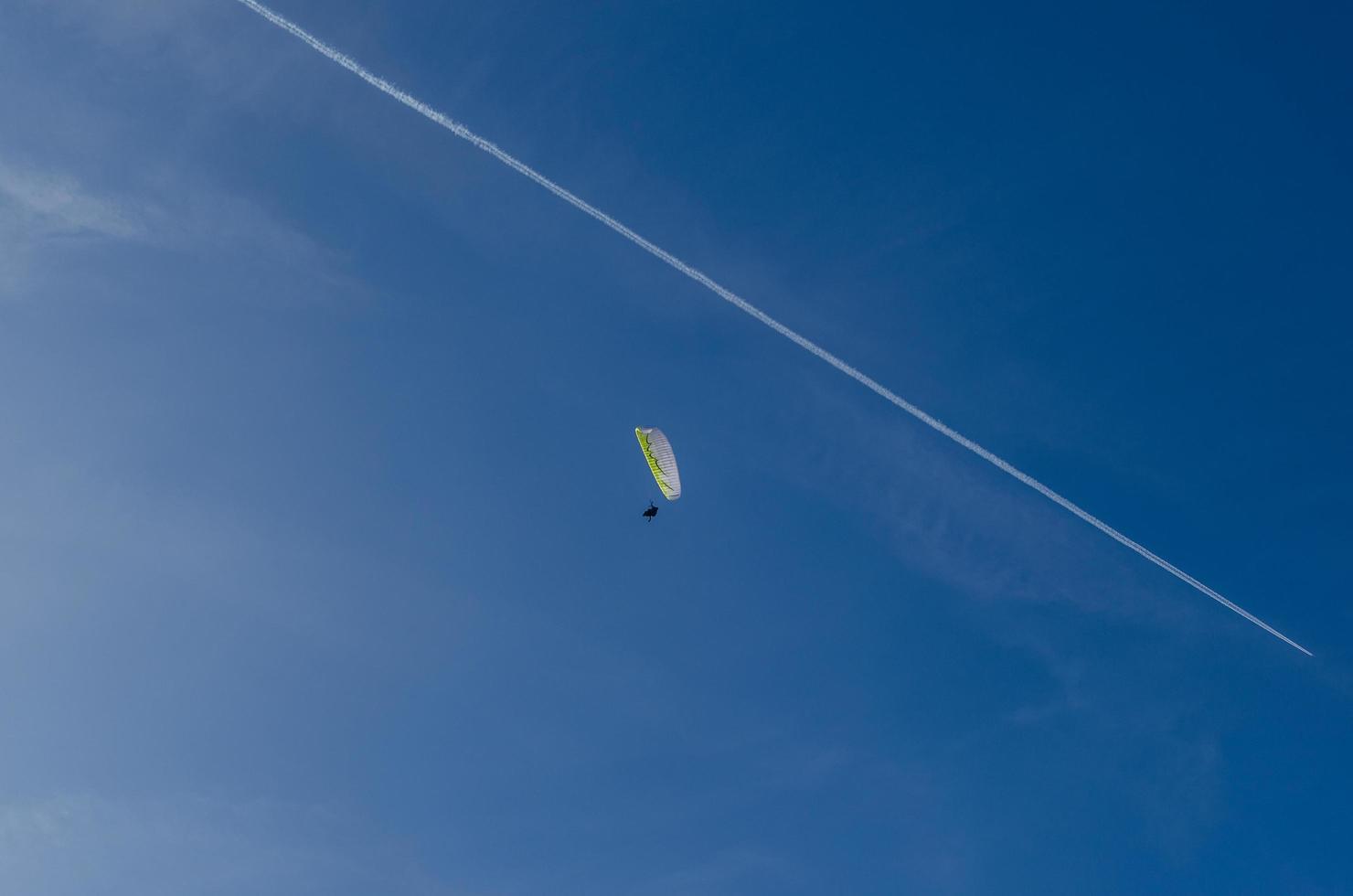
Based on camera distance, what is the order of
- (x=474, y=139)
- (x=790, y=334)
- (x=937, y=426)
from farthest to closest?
(x=937, y=426)
(x=790, y=334)
(x=474, y=139)

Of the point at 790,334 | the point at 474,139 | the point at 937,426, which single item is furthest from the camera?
the point at 937,426

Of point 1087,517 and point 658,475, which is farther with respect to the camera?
point 1087,517

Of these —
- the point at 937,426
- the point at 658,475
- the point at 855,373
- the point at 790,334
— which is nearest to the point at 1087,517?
the point at 937,426

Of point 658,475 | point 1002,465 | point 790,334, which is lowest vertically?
point 658,475

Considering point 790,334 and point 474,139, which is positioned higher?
point 790,334

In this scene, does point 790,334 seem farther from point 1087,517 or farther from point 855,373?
point 1087,517
